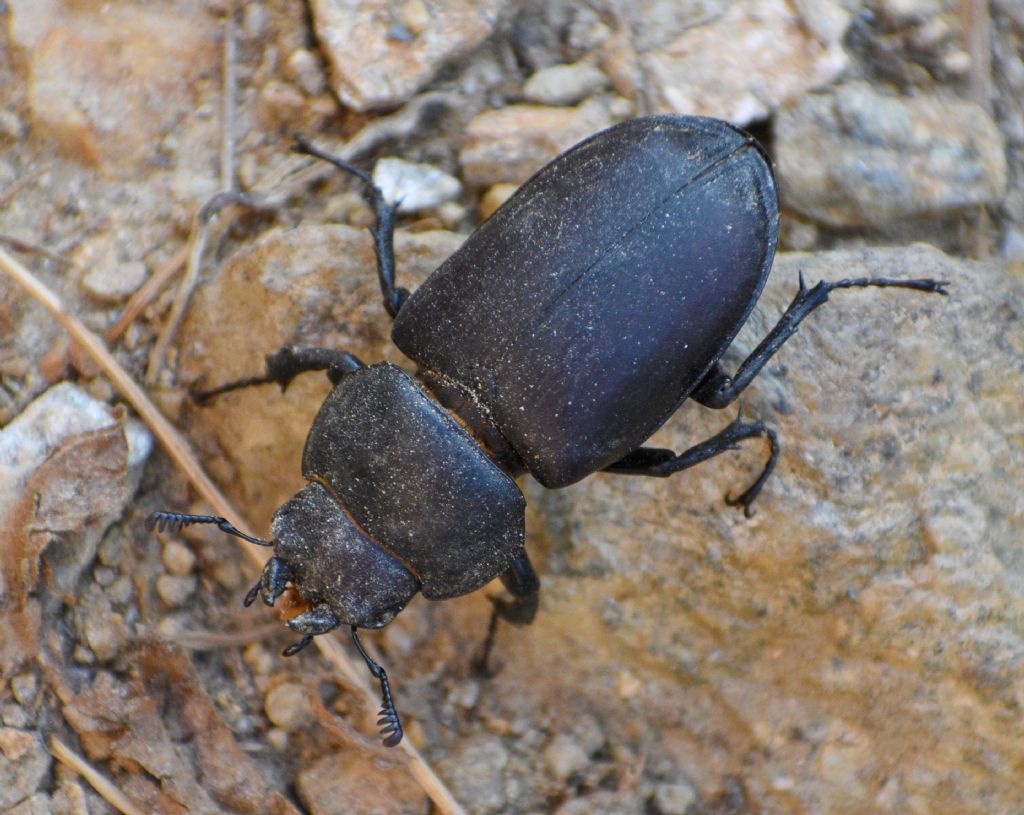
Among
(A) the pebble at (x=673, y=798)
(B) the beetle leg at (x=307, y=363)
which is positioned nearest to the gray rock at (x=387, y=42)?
(B) the beetle leg at (x=307, y=363)

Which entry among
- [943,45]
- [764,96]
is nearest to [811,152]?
[764,96]

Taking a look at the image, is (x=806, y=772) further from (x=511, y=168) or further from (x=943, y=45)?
(x=943, y=45)

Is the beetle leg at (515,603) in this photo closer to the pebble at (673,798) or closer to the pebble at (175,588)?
the pebble at (673,798)

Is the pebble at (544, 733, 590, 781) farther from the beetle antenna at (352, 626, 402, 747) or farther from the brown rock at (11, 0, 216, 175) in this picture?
the brown rock at (11, 0, 216, 175)

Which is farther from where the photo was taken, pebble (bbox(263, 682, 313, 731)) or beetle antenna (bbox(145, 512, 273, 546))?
pebble (bbox(263, 682, 313, 731))

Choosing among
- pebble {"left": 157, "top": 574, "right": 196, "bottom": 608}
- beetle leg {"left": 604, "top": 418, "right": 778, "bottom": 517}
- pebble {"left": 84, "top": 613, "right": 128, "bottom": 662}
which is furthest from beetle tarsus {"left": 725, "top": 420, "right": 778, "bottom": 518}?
pebble {"left": 84, "top": 613, "right": 128, "bottom": 662}

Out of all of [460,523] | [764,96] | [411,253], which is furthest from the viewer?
[764,96]

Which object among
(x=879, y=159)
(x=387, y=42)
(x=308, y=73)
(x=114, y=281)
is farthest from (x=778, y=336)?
(x=114, y=281)
